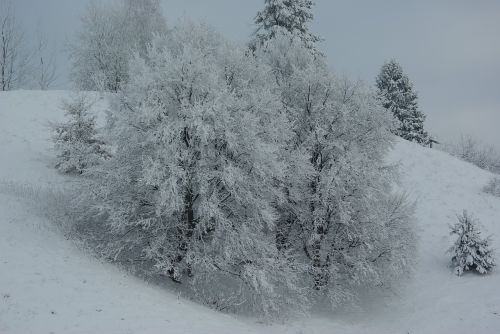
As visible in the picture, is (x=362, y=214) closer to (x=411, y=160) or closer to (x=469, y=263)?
(x=469, y=263)

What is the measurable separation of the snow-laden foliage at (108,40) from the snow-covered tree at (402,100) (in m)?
23.4

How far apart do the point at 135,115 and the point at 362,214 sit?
10569 mm

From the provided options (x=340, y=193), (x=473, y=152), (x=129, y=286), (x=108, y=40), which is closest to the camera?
(x=129, y=286)

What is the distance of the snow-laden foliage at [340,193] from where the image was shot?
19297 millimetres

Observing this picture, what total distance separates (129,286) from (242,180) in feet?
17.2

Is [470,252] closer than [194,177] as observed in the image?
No

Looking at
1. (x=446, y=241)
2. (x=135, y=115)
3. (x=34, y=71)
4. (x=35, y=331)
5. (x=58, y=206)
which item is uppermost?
(x=34, y=71)

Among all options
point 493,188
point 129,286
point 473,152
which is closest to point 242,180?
point 129,286

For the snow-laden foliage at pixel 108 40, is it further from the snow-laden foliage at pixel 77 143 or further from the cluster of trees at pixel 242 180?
the cluster of trees at pixel 242 180

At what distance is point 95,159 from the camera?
2162 cm

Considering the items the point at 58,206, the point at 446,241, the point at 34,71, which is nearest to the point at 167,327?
the point at 58,206

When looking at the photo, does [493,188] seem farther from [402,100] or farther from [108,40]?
[108,40]

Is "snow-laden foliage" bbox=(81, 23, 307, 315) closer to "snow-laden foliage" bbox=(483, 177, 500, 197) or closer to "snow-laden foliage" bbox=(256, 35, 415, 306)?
"snow-laden foliage" bbox=(256, 35, 415, 306)

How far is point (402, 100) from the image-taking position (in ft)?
152
